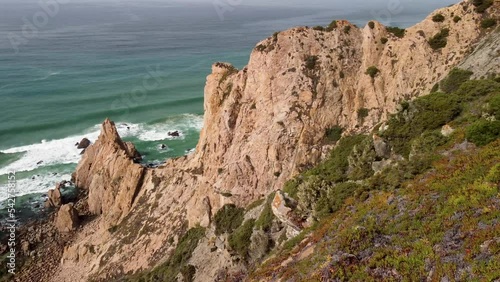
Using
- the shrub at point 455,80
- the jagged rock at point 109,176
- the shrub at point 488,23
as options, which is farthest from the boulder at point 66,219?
the shrub at point 488,23

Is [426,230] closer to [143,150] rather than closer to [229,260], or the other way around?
[229,260]

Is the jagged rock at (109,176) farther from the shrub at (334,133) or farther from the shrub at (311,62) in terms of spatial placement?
the shrub at (334,133)

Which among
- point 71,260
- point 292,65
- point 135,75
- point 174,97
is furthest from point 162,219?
point 135,75

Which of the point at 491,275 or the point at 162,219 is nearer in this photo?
the point at 491,275

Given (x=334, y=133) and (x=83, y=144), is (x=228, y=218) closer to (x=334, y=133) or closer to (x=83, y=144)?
(x=334, y=133)

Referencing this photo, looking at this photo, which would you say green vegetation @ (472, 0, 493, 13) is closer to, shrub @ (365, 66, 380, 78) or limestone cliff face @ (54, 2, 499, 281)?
limestone cliff face @ (54, 2, 499, 281)

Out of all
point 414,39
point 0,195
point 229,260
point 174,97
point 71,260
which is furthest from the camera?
point 174,97
